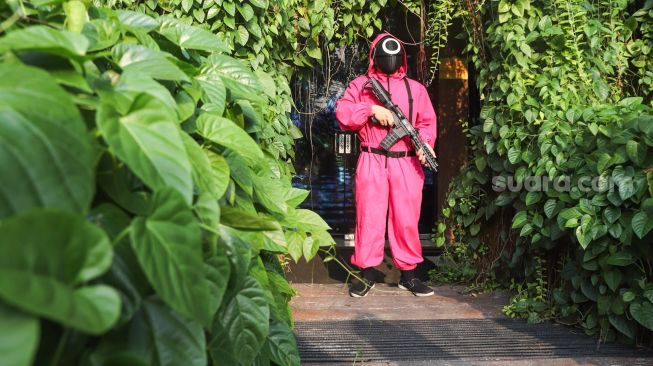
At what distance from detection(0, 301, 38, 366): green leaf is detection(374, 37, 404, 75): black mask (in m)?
4.25

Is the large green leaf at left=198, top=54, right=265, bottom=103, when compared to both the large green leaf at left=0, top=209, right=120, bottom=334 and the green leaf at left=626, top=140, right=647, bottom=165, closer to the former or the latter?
the large green leaf at left=0, top=209, right=120, bottom=334

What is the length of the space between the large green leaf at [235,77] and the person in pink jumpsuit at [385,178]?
3.12m

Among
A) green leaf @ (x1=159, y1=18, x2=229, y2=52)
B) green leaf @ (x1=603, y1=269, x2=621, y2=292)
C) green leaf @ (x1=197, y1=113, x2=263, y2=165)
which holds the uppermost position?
green leaf @ (x1=159, y1=18, x2=229, y2=52)

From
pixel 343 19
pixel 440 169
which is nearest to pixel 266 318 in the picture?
pixel 343 19

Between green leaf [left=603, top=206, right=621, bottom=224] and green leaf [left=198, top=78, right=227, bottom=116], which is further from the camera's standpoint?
green leaf [left=603, top=206, right=621, bottom=224]

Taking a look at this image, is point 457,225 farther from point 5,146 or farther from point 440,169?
point 5,146

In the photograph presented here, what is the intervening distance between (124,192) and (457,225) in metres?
4.46

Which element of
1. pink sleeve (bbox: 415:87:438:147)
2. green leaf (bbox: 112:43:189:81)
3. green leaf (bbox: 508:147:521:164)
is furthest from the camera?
pink sleeve (bbox: 415:87:438:147)

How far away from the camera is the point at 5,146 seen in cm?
53

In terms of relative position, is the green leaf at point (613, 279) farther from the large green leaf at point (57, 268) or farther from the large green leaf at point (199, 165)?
the large green leaf at point (57, 268)

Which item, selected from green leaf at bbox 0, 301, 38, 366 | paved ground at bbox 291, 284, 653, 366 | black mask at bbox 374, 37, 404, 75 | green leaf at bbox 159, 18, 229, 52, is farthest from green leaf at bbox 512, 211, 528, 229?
green leaf at bbox 0, 301, 38, 366

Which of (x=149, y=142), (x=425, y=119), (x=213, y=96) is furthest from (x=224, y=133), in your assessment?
(x=425, y=119)

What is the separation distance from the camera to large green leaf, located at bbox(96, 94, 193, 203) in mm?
666

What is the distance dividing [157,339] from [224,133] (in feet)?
1.52
